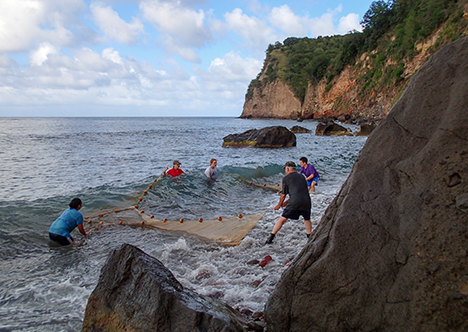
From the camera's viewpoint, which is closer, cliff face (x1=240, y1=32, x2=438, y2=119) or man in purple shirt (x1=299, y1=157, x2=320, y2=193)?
man in purple shirt (x1=299, y1=157, x2=320, y2=193)

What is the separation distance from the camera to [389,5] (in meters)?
50.8

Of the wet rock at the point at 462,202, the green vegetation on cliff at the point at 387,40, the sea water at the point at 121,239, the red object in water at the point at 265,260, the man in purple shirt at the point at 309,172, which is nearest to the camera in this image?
the wet rock at the point at 462,202

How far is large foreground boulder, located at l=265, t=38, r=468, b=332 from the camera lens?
2.62 metres

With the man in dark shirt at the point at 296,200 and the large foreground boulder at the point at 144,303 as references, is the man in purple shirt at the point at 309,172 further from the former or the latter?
the large foreground boulder at the point at 144,303

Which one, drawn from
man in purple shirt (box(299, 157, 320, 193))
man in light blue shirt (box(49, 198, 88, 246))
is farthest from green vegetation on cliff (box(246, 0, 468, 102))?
man in light blue shirt (box(49, 198, 88, 246))

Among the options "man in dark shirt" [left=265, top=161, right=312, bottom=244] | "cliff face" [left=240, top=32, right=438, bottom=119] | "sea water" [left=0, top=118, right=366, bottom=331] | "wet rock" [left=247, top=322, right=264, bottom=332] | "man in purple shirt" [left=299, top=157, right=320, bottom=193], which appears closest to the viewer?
"wet rock" [left=247, top=322, right=264, bottom=332]

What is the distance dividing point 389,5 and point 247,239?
58718mm

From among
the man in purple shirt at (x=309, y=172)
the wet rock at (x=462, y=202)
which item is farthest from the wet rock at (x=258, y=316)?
the man in purple shirt at (x=309, y=172)

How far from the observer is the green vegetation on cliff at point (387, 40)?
111 feet

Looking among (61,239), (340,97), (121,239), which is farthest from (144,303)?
(340,97)

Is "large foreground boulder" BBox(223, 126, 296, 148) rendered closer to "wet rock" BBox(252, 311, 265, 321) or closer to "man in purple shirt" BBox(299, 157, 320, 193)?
"man in purple shirt" BBox(299, 157, 320, 193)

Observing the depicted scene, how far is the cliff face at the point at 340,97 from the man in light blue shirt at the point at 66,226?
1590 inches

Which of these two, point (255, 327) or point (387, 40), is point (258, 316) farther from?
point (387, 40)

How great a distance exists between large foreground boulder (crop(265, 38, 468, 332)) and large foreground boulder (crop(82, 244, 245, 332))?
2.72ft
